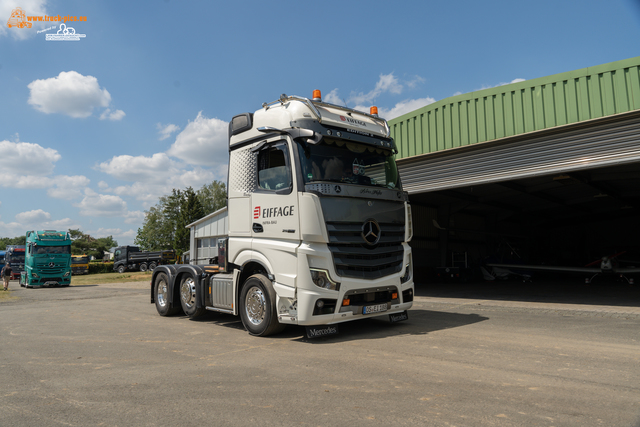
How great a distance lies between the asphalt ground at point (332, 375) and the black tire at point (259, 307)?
0.19m

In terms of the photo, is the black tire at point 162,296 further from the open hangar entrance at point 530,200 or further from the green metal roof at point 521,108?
the green metal roof at point 521,108

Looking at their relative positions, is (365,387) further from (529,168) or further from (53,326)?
(529,168)

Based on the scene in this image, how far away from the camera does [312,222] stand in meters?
5.97

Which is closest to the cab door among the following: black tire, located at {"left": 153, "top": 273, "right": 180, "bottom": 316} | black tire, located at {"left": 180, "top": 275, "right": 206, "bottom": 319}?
black tire, located at {"left": 180, "top": 275, "right": 206, "bottom": 319}

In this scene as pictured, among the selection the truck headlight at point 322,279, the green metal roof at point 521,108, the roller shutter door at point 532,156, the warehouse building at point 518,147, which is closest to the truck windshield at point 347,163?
the truck headlight at point 322,279

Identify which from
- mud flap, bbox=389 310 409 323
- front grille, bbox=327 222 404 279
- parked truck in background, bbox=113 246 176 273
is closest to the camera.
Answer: front grille, bbox=327 222 404 279

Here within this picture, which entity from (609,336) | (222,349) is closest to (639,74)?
(609,336)

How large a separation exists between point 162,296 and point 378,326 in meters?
5.27

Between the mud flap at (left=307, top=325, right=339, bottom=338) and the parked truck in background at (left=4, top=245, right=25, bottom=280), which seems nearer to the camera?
the mud flap at (left=307, top=325, right=339, bottom=338)

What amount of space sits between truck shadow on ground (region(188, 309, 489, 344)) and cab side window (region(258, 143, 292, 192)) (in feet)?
7.96

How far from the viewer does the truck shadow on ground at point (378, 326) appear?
662 centimetres

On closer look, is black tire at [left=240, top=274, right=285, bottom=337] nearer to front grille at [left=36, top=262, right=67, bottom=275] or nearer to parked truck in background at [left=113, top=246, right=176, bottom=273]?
front grille at [left=36, top=262, right=67, bottom=275]

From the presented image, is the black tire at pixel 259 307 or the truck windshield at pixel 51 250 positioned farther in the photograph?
the truck windshield at pixel 51 250

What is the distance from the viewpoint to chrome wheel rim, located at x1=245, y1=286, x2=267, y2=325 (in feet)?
21.7
